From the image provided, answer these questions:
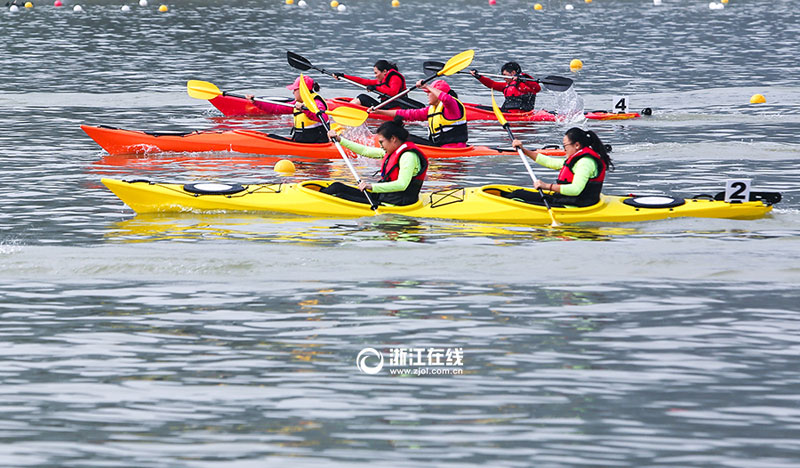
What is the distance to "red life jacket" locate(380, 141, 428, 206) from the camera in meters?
12.0

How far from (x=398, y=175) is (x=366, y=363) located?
440 centimetres

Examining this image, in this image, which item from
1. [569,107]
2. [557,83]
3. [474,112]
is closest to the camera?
[557,83]

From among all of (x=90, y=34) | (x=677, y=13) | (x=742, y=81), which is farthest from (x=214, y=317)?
(x=677, y=13)

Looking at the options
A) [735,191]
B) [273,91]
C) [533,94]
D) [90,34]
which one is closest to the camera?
[735,191]

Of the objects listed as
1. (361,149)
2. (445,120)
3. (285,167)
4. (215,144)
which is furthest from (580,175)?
(215,144)

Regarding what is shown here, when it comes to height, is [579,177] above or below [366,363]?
above

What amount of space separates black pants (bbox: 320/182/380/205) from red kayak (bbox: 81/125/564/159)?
15.0ft

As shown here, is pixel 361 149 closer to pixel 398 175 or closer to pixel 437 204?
pixel 398 175

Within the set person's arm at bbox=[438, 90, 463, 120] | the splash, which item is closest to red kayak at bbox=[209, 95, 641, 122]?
the splash

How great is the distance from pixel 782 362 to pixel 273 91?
1824cm

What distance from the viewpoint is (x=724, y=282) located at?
32.6 ft

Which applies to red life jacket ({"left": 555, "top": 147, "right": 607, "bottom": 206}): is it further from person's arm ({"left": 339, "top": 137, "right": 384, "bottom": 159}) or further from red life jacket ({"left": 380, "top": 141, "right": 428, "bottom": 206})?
person's arm ({"left": 339, "top": 137, "right": 384, "bottom": 159})

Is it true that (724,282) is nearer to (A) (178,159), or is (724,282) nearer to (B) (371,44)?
(A) (178,159)

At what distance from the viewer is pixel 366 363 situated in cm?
791
